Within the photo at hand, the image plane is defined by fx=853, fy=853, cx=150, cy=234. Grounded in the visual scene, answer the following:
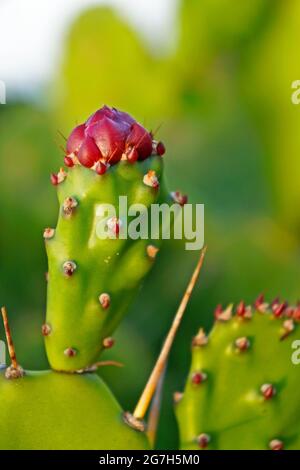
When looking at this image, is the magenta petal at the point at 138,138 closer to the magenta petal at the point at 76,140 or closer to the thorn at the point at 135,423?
the magenta petal at the point at 76,140

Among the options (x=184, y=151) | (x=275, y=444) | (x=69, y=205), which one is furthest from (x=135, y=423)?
(x=184, y=151)

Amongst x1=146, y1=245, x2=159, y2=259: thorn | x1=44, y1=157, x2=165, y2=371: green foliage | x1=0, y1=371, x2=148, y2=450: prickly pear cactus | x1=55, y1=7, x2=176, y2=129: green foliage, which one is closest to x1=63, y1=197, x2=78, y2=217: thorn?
x1=44, y1=157, x2=165, y2=371: green foliage

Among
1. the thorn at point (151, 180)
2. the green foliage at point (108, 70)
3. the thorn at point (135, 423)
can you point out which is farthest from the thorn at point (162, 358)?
the green foliage at point (108, 70)

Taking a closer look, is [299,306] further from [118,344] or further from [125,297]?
[118,344]

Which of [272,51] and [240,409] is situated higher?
[272,51]

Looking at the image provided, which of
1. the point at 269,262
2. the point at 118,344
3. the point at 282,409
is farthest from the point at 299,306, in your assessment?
the point at 269,262
